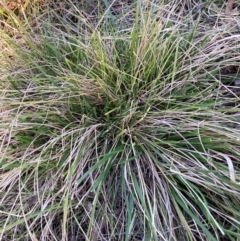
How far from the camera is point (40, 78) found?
1.49m

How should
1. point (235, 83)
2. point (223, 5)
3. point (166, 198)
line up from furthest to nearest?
point (223, 5) < point (235, 83) < point (166, 198)

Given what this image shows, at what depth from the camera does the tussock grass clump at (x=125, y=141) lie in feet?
4.42

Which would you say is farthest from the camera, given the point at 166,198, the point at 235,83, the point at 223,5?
the point at 223,5

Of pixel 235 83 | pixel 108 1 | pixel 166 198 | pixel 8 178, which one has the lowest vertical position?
pixel 166 198

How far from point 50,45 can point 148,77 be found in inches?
13.7

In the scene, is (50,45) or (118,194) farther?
(50,45)

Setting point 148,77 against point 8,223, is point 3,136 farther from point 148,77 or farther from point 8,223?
point 148,77

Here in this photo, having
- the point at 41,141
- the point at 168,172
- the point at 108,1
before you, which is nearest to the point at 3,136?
the point at 41,141

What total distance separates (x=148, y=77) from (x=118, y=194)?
0.38 metres

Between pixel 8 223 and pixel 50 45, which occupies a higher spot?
pixel 50 45

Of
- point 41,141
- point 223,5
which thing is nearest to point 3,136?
point 41,141

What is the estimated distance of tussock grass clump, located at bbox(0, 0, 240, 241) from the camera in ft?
4.42

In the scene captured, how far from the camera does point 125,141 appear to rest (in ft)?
4.79

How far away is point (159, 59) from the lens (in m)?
1.54
